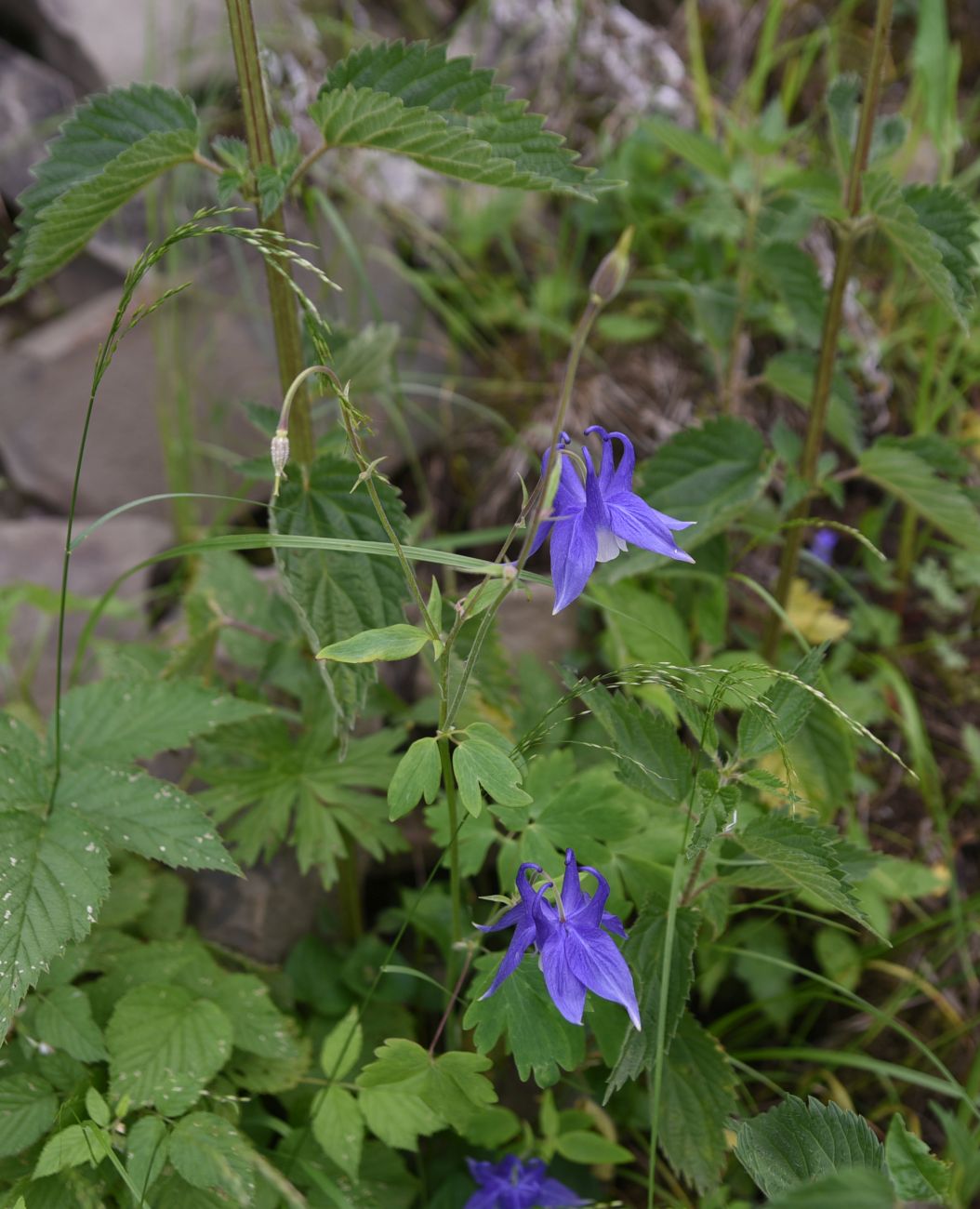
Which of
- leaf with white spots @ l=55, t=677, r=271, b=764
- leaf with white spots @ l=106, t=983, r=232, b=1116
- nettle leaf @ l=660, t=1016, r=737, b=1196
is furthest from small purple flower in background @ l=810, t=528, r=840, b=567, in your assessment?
leaf with white spots @ l=106, t=983, r=232, b=1116

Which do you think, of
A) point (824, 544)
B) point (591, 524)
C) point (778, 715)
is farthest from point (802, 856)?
point (824, 544)

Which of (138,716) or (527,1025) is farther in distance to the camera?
(138,716)

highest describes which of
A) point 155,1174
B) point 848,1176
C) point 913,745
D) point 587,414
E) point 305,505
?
point 305,505

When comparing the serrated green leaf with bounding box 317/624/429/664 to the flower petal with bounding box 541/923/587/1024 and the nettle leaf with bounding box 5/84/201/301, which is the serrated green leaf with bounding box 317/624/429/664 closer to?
the flower petal with bounding box 541/923/587/1024

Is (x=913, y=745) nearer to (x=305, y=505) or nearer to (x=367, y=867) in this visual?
(x=367, y=867)

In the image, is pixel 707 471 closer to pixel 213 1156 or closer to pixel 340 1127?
pixel 340 1127

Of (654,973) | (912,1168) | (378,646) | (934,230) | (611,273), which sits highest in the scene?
(611,273)

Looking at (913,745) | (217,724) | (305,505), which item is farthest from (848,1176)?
(913,745)

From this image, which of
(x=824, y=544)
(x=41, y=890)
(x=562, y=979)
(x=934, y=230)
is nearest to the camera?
(x=562, y=979)
